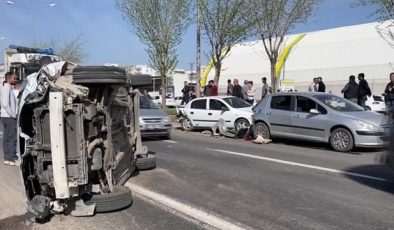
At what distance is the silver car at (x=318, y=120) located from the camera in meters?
12.8

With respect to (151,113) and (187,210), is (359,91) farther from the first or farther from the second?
(187,210)

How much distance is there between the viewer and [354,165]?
10.5 m

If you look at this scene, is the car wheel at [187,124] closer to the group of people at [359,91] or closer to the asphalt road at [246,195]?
the group of people at [359,91]

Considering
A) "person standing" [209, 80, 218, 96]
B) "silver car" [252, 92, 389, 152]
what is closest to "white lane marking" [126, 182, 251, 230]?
"silver car" [252, 92, 389, 152]

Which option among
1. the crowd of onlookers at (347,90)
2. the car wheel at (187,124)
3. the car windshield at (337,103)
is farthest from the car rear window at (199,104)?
the car windshield at (337,103)

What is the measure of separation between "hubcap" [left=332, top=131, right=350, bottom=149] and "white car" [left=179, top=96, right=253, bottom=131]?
13.1ft

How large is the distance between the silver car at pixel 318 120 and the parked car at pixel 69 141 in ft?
24.6

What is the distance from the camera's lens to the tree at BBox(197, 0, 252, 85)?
2356 cm

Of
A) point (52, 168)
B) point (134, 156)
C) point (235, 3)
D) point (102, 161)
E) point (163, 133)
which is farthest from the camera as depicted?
point (235, 3)

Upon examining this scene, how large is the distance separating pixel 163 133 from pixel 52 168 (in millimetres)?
9836

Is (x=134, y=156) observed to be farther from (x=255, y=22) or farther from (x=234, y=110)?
(x=255, y=22)

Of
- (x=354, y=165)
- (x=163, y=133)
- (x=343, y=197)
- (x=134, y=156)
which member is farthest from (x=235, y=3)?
(x=343, y=197)

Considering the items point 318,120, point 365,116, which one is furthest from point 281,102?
point 365,116

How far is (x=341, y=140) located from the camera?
516 inches
